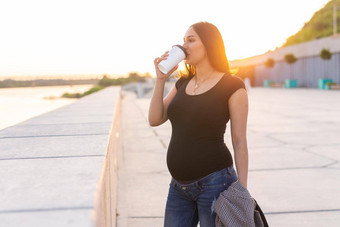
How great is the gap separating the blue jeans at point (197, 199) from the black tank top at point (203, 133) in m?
0.04

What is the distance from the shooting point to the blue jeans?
2445 millimetres

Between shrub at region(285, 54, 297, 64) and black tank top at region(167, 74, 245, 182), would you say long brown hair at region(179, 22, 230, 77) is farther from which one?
shrub at region(285, 54, 297, 64)

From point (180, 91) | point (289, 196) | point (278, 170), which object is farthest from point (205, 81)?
point (278, 170)

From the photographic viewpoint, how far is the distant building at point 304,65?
3791cm

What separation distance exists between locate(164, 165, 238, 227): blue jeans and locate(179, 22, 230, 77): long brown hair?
61cm

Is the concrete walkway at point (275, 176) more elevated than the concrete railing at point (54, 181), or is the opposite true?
the concrete railing at point (54, 181)

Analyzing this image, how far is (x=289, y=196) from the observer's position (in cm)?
487

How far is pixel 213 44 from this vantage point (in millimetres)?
2594

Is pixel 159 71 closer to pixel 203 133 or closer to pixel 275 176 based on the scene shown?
pixel 203 133

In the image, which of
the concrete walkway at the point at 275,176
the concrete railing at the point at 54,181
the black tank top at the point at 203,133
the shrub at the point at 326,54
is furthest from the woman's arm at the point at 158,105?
the shrub at the point at 326,54

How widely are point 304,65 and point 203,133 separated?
44378mm

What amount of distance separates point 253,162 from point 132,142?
11.0 feet

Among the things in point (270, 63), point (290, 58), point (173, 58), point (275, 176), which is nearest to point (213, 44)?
point (173, 58)

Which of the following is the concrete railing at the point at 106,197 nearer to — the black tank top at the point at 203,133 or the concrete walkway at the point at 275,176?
the black tank top at the point at 203,133
